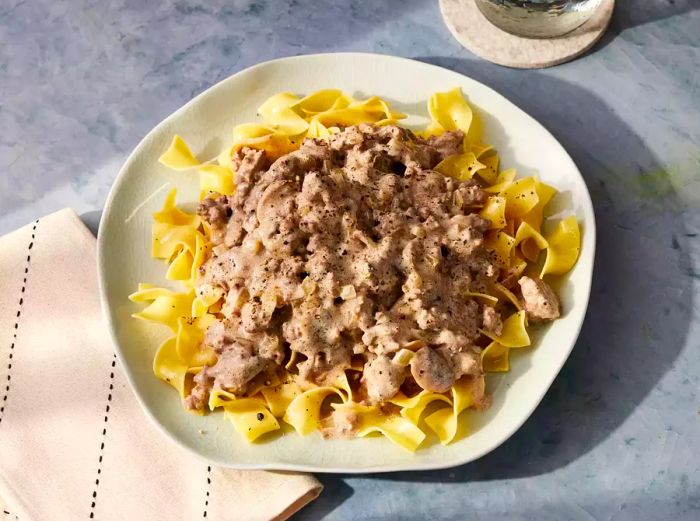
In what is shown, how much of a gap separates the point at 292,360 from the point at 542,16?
2.38 meters

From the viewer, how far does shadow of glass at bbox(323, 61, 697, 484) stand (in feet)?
12.8

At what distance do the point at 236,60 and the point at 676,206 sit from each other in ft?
8.41

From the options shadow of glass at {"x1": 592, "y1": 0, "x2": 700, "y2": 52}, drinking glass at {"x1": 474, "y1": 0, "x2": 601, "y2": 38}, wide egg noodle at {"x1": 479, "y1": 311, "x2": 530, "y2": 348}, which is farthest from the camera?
shadow of glass at {"x1": 592, "y1": 0, "x2": 700, "y2": 52}

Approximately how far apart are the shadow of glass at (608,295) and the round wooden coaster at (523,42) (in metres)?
0.08

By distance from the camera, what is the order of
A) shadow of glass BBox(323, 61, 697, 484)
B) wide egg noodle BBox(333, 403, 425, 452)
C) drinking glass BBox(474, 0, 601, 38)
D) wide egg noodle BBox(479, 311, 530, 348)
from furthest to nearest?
drinking glass BBox(474, 0, 601, 38), shadow of glass BBox(323, 61, 697, 484), wide egg noodle BBox(479, 311, 530, 348), wide egg noodle BBox(333, 403, 425, 452)

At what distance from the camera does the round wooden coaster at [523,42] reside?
4.56m

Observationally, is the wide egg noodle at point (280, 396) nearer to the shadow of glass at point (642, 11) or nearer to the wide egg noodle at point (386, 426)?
the wide egg noodle at point (386, 426)

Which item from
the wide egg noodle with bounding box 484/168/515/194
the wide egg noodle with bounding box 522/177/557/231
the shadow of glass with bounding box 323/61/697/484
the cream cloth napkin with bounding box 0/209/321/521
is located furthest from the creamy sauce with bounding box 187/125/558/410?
the shadow of glass with bounding box 323/61/697/484

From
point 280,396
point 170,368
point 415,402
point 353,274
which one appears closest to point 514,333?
point 415,402

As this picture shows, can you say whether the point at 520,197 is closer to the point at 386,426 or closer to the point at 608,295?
the point at 608,295

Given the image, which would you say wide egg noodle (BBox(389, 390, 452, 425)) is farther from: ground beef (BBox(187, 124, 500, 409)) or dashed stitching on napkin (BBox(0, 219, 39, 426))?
dashed stitching on napkin (BBox(0, 219, 39, 426))

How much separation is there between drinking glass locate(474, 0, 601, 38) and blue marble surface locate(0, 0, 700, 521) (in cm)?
20

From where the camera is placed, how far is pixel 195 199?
4.21 meters

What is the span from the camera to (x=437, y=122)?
13.5 ft
